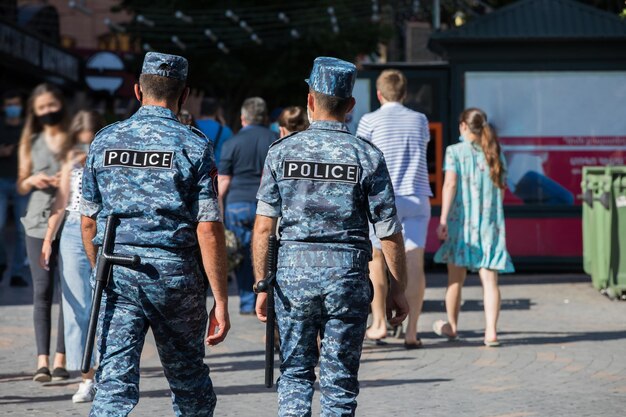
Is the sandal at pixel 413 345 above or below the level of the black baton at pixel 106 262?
below

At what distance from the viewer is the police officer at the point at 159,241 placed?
5141mm

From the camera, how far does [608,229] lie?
12.9 meters

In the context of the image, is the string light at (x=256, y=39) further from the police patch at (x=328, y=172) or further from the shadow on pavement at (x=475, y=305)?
the police patch at (x=328, y=172)

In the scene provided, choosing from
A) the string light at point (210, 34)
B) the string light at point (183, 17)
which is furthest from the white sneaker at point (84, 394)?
the string light at point (210, 34)

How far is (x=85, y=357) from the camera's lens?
5.32 meters

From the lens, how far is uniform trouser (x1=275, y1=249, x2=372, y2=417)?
17.3 ft

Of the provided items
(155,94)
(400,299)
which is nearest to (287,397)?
(400,299)

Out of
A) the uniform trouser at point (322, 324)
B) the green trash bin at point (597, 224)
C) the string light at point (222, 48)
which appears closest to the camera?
the uniform trouser at point (322, 324)

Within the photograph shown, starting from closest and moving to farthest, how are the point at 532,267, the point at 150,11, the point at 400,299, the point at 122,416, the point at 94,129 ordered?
the point at 122,416 < the point at 400,299 < the point at 94,129 < the point at 532,267 < the point at 150,11

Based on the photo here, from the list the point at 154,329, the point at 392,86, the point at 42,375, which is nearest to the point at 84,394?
the point at 42,375

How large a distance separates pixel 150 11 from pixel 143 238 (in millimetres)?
33338

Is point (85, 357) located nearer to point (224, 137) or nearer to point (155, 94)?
point (155, 94)

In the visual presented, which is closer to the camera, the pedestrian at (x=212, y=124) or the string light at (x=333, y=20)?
the pedestrian at (x=212, y=124)

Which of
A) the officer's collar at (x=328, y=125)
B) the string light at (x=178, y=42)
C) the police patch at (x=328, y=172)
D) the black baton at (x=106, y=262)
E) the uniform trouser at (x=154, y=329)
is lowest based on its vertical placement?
the uniform trouser at (x=154, y=329)
